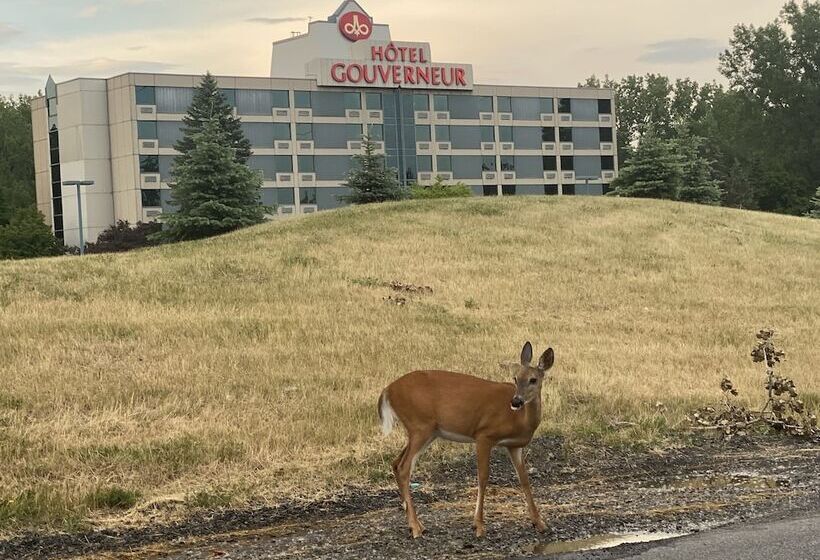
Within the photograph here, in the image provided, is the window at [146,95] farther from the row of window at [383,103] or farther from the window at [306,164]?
the window at [306,164]

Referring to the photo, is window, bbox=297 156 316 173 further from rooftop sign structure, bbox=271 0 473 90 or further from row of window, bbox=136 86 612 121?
rooftop sign structure, bbox=271 0 473 90

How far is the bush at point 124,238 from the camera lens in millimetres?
67125

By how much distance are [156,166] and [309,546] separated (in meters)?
71.7

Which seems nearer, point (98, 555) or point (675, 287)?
point (98, 555)

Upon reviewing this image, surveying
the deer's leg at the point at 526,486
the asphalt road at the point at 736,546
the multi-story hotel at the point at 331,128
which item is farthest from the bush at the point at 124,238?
the asphalt road at the point at 736,546

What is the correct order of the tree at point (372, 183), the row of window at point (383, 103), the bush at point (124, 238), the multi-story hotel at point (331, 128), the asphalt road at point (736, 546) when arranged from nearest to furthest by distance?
the asphalt road at point (736, 546)
the tree at point (372, 183)
the bush at point (124, 238)
the multi-story hotel at point (331, 128)
the row of window at point (383, 103)

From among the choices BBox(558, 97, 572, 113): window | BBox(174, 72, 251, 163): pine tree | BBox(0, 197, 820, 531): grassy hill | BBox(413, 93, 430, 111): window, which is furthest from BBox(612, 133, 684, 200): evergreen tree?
BBox(558, 97, 572, 113): window

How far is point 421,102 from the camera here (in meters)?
87.4

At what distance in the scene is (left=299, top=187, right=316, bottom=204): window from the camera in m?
81.6

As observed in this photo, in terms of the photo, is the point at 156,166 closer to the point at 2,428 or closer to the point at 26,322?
the point at 26,322

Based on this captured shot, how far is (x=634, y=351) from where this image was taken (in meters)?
18.3

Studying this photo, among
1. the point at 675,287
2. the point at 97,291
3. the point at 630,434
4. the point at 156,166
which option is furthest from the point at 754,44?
the point at 630,434

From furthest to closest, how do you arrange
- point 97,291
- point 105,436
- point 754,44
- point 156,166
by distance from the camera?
1. point 754,44
2. point 156,166
3. point 97,291
4. point 105,436

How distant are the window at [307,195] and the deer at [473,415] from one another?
74.1 meters
